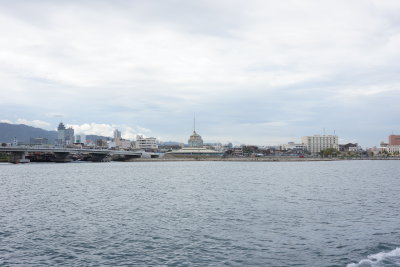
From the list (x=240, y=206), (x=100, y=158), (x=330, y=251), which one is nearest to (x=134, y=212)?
(x=240, y=206)

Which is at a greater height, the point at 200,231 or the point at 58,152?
the point at 58,152

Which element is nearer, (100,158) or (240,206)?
(240,206)

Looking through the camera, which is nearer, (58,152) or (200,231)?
(200,231)

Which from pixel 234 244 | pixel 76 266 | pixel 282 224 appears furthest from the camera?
pixel 282 224

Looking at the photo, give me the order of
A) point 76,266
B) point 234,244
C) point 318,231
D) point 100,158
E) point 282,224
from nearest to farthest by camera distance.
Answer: point 76,266
point 234,244
point 318,231
point 282,224
point 100,158

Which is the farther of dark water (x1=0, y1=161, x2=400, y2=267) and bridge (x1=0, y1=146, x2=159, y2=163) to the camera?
bridge (x1=0, y1=146, x2=159, y2=163)

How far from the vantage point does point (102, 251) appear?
20.8 meters

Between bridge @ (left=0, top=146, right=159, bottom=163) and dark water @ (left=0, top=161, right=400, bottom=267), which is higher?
bridge @ (left=0, top=146, right=159, bottom=163)

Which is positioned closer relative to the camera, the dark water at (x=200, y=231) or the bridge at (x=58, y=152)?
the dark water at (x=200, y=231)

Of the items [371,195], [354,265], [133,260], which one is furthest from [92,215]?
[371,195]

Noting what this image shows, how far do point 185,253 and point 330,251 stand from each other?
23.9ft

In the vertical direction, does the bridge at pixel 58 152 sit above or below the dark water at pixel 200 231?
above

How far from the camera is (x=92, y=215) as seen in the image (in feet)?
103

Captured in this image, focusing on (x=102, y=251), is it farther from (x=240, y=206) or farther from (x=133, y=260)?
(x=240, y=206)
